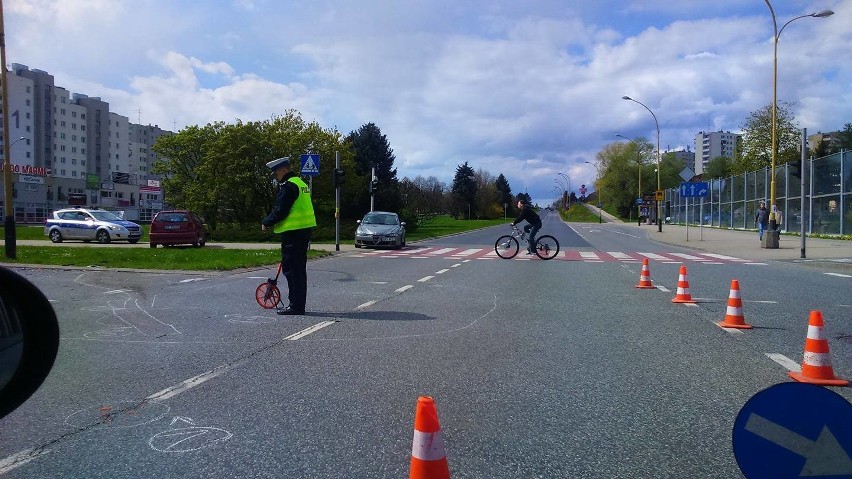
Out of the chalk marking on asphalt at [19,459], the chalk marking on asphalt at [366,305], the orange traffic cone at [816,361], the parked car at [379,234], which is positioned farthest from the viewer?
the parked car at [379,234]

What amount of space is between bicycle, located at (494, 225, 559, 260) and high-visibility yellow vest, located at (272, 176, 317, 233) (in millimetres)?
12797

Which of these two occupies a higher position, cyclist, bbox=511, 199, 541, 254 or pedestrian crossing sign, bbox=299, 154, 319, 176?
pedestrian crossing sign, bbox=299, 154, 319, 176

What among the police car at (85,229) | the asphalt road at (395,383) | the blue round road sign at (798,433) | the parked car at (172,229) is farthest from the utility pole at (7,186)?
the blue round road sign at (798,433)

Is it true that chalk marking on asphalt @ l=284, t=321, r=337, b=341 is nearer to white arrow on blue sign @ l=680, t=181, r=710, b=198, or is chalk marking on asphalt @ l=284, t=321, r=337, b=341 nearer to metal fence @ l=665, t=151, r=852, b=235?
metal fence @ l=665, t=151, r=852, b=235

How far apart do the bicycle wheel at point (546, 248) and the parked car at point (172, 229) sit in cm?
1404

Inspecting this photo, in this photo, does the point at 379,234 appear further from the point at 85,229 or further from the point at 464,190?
the point at 464,190

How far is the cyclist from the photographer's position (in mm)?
19953

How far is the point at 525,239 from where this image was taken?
21391 millimetres

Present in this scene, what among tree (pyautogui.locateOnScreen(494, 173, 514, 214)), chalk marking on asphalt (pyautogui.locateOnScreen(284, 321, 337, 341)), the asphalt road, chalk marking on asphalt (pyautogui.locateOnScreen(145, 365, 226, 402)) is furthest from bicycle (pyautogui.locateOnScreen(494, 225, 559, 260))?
tree (pyautogui.locateOnScreen(494, 173, 514, 214))

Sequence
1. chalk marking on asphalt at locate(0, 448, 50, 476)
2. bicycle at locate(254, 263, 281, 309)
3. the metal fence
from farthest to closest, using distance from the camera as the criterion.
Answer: the metal fence → bicycle at locate(254, 263, 281, 309) → chalk marking on asphalt at locate(0, 448, 50, 476)

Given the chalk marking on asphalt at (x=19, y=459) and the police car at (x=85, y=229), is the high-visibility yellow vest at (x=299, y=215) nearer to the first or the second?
the chalk marking on asphalt at (x=19, y=459)

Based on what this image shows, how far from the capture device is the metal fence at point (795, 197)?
3086 centimetres

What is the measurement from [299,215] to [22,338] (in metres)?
6.04

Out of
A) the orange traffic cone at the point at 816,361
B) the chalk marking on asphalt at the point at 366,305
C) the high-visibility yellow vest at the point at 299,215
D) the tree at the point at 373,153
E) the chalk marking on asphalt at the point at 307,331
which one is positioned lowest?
the chalk marking on asphalt at the point at 307,331
